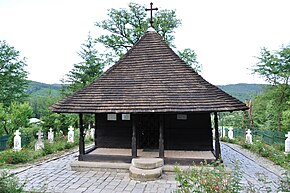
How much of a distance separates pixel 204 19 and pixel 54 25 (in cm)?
949

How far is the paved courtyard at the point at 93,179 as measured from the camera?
6291mm

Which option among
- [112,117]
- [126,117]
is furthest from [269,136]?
[112,117]

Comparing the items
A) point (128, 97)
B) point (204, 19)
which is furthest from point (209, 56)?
point (128, 97)

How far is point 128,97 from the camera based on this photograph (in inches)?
318

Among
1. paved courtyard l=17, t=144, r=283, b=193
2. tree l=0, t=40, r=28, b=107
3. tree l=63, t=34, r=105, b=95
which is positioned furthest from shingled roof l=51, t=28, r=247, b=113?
tree l=0, t=40, r=28, b=107

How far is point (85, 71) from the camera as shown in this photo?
2133 centimetres

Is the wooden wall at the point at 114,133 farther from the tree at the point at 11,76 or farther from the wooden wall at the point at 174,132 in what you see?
the tree at the point at 11,76

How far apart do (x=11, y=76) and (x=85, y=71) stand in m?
10.4

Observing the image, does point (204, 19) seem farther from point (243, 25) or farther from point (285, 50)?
point (285, 50)

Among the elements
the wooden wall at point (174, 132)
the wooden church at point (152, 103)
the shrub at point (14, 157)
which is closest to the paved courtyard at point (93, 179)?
the wooden church at point (152, 103)

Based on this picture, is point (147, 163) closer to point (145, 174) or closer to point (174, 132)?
point (145, 174)

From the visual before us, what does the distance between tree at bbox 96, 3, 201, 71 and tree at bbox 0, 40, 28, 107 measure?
39.7ft

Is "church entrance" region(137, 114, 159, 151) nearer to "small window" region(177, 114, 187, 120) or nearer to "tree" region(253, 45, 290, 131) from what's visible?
"small window" region(177, 114, 187, 120)

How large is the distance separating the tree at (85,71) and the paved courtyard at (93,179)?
12717 mm
